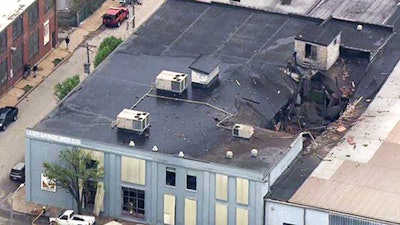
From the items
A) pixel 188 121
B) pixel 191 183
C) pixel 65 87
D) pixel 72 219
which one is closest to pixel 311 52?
pixel 188 121

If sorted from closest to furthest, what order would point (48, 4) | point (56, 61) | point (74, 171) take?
point (74, 171) → point (48, 4) → point (56, 61)

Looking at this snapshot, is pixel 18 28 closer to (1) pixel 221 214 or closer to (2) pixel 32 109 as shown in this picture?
(2) pixel 32 109

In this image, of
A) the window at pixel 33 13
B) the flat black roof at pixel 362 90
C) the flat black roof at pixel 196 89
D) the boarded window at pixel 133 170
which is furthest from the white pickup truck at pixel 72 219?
the window at pixel 33 13

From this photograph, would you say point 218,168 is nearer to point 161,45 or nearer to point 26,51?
point 161,45

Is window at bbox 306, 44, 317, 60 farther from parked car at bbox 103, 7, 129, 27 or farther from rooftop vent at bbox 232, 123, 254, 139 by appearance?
parked car at bbox 103, 7, 129, 27

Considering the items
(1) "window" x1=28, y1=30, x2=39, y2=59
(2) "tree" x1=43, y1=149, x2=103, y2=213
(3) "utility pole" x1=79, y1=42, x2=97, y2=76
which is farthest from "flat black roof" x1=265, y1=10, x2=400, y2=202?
(1) "window" x1=28, y1=30, x2=39, y2=59

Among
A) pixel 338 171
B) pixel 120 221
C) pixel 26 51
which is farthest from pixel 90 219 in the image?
pixel 26 51

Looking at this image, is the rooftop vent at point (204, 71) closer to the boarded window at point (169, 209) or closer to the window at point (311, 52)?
the window at point (311, 52)
